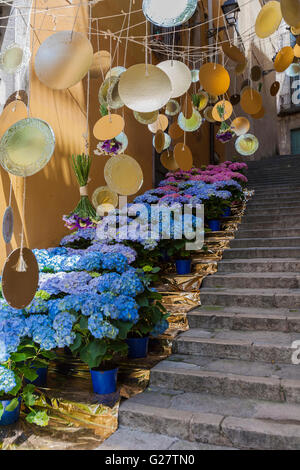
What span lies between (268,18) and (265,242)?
2.80 m

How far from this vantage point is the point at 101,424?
227 centimetres

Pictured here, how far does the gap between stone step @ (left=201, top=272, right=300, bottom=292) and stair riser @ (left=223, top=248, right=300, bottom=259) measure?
20.8 inches

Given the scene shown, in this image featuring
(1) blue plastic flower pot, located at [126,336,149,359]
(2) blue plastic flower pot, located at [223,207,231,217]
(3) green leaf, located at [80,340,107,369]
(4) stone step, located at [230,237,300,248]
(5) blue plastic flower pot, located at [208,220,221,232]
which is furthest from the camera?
(2) blue plastic flower pot, located at [223,207,231,217]

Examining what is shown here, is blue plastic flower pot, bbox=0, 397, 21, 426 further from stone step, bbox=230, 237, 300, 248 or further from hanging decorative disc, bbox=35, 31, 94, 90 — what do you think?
stone step, bbox=230, 237, 300, 248

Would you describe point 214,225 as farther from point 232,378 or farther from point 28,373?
point 28,373

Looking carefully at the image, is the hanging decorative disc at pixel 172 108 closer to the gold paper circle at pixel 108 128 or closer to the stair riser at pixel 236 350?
the gold paper circle at pixel 108 128

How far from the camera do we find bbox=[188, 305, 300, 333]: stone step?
10.4 feet

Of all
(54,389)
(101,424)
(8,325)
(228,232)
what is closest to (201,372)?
(101,424)

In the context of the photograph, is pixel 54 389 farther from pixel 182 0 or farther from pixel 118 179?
pixel 182 0

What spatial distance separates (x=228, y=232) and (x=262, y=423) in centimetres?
369

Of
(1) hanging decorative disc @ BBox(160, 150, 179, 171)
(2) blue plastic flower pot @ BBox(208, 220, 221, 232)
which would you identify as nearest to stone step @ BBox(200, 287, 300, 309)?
(1) hanging decorative disc @ BBox(160, 150, 179, 171)

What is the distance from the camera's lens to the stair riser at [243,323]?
3148 mm

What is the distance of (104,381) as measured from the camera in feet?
8.11

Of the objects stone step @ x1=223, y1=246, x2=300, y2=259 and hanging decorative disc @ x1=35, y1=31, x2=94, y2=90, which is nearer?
hanging decorative disc @ x1=35, y1=31, x2=94, y2=90
